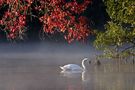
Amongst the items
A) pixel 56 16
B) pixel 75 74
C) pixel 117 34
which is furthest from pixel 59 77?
pixel 56 16

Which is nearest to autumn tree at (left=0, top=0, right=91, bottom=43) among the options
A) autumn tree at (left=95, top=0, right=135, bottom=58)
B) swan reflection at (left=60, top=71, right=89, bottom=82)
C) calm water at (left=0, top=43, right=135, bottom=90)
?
autumn tree at (left=95, top=0, right=135, bottom=58)

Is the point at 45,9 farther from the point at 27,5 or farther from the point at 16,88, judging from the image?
the point at 16,88

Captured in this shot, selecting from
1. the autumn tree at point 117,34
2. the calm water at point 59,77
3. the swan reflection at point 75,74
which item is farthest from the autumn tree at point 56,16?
the swan reflection at point 75,74

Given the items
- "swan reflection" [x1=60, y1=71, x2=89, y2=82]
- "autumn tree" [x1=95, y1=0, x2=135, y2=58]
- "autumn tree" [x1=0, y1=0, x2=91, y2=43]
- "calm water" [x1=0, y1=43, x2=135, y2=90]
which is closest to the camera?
"autumn tree" [x1=0, y1=0, x2=91, y2=43]

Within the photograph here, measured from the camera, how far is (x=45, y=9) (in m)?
5.04

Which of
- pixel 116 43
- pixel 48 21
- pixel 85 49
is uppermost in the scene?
pixel 48 21

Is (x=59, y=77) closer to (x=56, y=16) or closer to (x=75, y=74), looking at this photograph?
(x=75, y=74)

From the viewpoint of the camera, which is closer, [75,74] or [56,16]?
[56,16]

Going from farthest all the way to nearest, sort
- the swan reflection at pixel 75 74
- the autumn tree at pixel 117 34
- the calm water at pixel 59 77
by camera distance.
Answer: the swan reflection at pixel 75 74, the calm water at pixel 59 77, the autumn tree at pixel 117 34

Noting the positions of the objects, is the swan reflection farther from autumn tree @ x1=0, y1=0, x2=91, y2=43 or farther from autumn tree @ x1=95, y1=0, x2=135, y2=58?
autumn tree @ x1=0, y1=0, x2=91, y2=43

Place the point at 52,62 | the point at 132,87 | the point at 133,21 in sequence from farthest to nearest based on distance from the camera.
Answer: the point at 52,62 < the point at 132,87 < the point at 133,21

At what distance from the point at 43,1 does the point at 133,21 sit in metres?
5.86

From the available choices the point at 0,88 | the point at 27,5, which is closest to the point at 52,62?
the point at 0,88

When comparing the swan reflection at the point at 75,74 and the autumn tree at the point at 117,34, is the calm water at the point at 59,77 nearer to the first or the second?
the swan reflection at the point at 75,74
